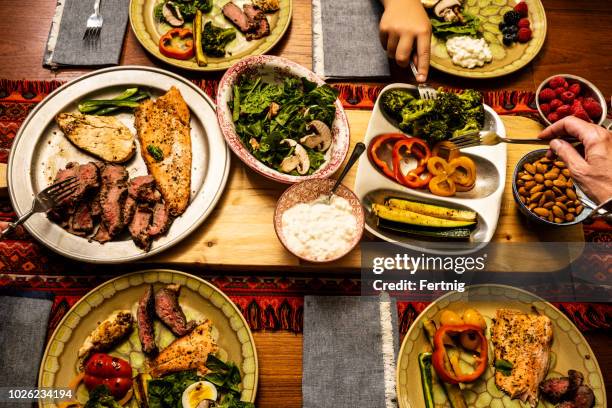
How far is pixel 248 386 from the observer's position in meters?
2.29

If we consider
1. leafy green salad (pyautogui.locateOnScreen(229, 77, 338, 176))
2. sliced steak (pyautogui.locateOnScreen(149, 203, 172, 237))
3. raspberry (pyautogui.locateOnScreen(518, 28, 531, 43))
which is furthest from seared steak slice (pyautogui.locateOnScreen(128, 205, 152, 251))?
raspberry (pyautogui.locateOnScreen(518, 28, 531, 43))

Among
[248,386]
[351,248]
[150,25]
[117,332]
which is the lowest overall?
[248,386]

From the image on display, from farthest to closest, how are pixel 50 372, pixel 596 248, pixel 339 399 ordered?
pixel 596 248 → pixel 339 399 → pixel 50 372

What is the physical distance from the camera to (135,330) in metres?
2.39

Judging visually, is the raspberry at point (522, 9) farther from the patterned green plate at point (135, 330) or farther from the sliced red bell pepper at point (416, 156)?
the patterned green plate at point (135, 330)

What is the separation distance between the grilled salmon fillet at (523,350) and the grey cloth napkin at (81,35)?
2.62 metres

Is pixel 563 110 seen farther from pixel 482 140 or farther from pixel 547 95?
pixel 482 140

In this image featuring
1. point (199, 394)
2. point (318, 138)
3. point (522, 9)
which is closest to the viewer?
point (199, 394)

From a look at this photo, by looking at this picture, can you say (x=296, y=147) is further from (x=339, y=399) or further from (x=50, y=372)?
(x=50, y=372)

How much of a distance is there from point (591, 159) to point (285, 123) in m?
1.50

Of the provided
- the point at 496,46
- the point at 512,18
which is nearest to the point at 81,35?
the point at 496,46

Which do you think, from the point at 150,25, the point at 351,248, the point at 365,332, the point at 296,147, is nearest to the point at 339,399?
the point at 365,332

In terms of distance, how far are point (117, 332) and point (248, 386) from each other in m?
0.67

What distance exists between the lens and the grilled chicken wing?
2.29 meters
